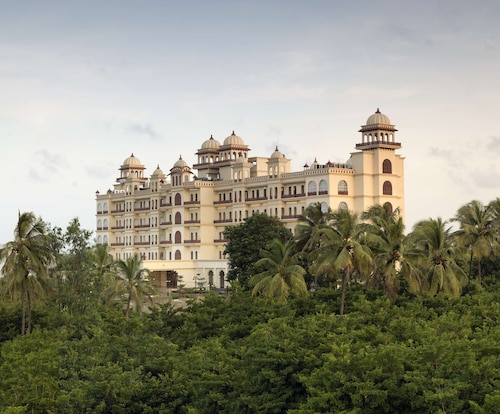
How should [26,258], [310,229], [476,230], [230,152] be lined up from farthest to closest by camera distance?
[230,152] → [310,229] → [476,230] → [26,258]

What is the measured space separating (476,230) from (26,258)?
2626 cm

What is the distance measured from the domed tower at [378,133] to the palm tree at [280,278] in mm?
37954

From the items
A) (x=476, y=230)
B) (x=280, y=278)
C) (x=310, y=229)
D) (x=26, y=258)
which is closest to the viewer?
(x=26, y=258)

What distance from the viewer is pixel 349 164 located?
87.1 metres

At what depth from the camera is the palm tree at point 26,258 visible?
45.0 metres

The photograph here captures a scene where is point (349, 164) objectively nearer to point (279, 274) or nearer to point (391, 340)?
point (279, 274)

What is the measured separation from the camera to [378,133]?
85.1 m

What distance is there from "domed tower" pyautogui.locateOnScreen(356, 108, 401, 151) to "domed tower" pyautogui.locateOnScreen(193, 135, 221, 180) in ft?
74.7

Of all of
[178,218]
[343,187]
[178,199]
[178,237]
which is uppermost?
[178,199]

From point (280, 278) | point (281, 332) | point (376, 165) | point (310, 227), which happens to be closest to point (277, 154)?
point (376, 165)

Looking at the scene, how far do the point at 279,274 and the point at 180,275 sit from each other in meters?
50.9

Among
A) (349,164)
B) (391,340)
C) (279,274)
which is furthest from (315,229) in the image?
(349,164)

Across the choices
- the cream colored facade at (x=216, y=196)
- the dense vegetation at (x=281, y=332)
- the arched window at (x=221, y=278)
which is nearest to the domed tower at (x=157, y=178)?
the cream colored facade at (x=216, y=196)

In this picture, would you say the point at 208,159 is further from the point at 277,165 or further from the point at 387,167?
the point at 387,167
